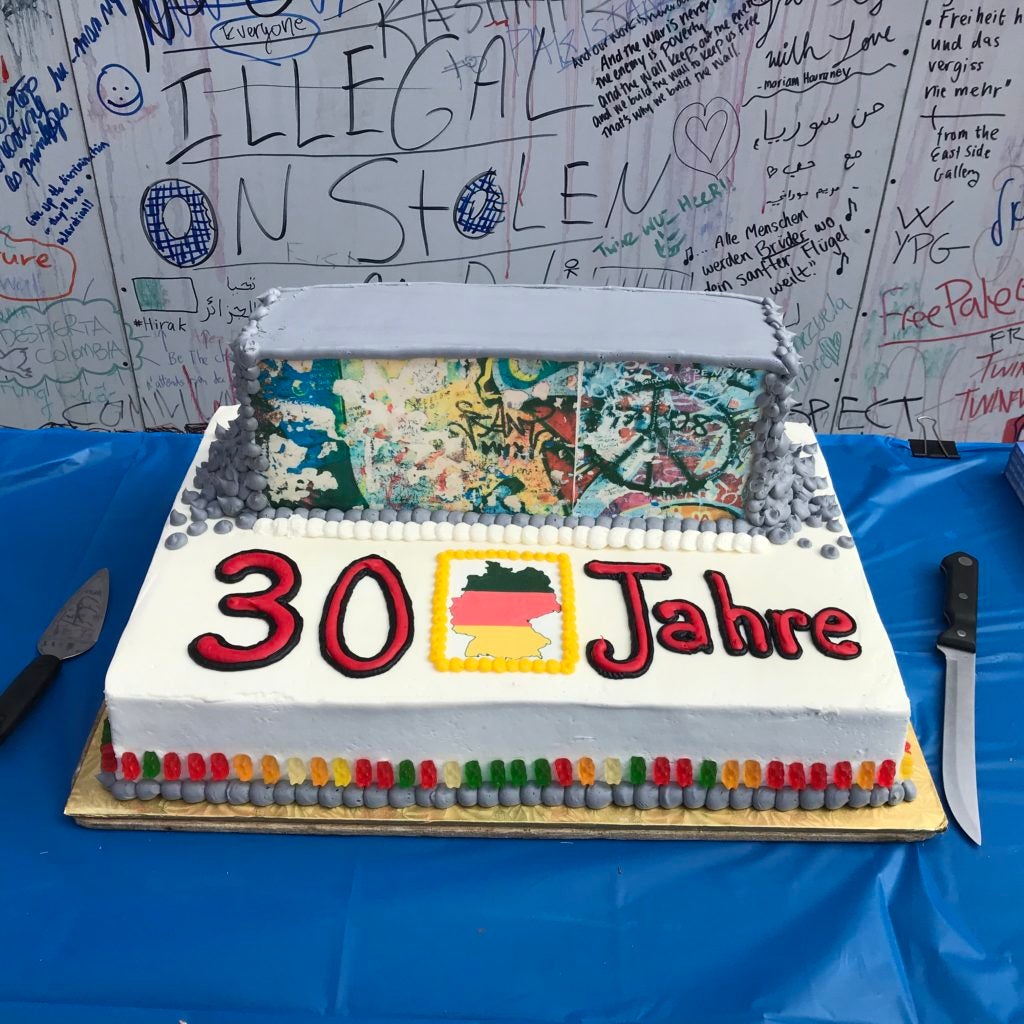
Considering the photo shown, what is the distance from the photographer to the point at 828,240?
4359 millimetres

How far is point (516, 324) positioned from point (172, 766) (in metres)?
1.26

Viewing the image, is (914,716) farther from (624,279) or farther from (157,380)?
(157,380)

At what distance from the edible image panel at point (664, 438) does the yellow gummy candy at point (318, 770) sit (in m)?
0.86

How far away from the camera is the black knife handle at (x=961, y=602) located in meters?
2.45

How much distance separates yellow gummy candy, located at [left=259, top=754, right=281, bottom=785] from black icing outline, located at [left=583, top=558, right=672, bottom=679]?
27.7 inches

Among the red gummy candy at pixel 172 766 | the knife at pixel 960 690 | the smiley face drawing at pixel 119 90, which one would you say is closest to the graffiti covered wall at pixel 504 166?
the smiley face drawing at pixel 119 90

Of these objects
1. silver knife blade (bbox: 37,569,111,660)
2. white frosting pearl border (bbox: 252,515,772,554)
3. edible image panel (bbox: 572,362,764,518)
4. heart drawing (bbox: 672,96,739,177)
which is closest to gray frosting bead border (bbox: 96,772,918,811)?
silver knife blade (bbox: 37,569,111,660)

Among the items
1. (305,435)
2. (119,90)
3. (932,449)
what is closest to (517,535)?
(305,435)

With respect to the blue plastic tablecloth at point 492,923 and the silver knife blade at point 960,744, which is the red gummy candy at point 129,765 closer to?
the blue plastic tablecloth at point 492,923

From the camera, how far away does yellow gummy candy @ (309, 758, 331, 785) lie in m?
2.05

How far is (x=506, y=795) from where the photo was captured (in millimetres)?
2072

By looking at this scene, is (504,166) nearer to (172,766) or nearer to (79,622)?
(79,622)

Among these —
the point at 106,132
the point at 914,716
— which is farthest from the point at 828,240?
the point at 106,132

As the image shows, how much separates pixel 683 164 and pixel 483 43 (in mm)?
985
